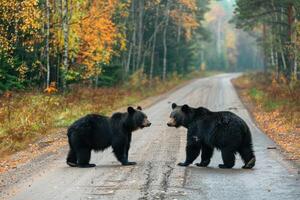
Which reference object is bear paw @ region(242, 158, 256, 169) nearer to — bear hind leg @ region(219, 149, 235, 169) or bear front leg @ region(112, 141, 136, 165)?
bear hind leg @ region(219, 149, 235, 169)

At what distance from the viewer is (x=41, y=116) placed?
20.6 meters

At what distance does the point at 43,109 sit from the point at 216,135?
1260 cm

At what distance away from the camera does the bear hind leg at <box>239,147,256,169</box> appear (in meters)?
11.6

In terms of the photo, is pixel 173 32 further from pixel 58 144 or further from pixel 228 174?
pixel 228 174

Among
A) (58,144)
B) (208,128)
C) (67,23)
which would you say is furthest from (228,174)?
(67,23)

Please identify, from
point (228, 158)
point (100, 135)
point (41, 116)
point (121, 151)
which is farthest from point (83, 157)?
point (41, 116)

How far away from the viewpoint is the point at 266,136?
1847 centimetres

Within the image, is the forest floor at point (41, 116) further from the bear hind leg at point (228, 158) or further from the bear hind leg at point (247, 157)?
the bear hind leg at point (247, 157)

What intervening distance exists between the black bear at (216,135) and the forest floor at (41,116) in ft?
13.7

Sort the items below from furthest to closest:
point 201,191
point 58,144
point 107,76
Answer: point 107,76
point 58,144
point 201,191

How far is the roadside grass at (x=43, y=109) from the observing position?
55.0 ft

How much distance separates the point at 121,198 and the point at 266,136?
35.0 ft

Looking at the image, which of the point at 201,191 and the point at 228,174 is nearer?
the point at 201,191

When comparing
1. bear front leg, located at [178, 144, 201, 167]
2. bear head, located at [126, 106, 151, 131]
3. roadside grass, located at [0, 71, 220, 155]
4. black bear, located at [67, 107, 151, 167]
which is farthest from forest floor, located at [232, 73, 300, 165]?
roadside grass, located at [0, 71, 220, 155]
